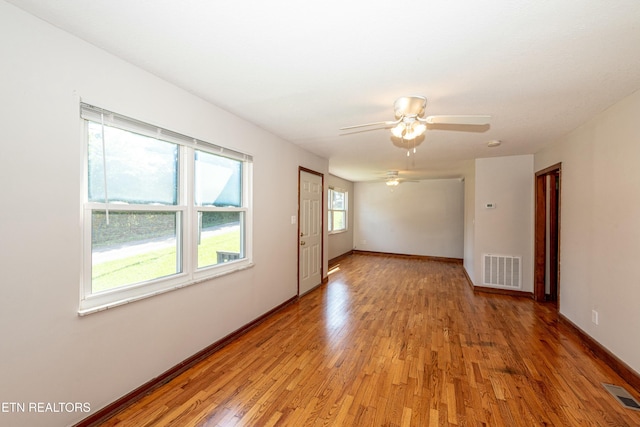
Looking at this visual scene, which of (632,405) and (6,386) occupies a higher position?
(6,386)

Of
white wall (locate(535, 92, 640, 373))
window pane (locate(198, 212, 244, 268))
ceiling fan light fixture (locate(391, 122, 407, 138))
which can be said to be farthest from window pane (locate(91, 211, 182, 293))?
white wall (locate(535, 92, 640, 373))

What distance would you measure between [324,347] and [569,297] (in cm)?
311

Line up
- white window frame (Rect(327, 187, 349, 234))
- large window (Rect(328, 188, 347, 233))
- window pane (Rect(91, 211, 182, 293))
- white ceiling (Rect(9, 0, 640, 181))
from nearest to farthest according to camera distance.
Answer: white ceiling (Rect(9, 0, 640, 181))
window pane (Rect(91, 211, 182, 293))
white window frame (Rect(327, 187, 349, 234))
large window (Rect(328, 188, 347, 233))

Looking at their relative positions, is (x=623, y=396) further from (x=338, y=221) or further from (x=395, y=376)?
(x=338, y=221)

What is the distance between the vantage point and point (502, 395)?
2.01 m

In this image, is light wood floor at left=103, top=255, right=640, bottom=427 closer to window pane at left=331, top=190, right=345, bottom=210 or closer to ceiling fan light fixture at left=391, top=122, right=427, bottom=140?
ceiling fan light fixture at left=391, top=122, right=427, bottom=140

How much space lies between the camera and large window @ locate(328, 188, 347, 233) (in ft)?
24.5

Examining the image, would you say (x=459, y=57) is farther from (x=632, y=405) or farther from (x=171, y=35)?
(x=632, y=405)

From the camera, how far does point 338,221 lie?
7953mm

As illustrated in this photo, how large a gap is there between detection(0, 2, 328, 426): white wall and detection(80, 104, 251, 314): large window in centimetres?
9

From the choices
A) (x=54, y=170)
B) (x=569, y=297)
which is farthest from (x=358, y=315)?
(x=54, y=170)

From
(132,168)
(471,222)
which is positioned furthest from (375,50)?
(471,222)

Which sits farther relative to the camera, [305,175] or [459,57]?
[305,175]

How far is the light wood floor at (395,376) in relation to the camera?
180cm
